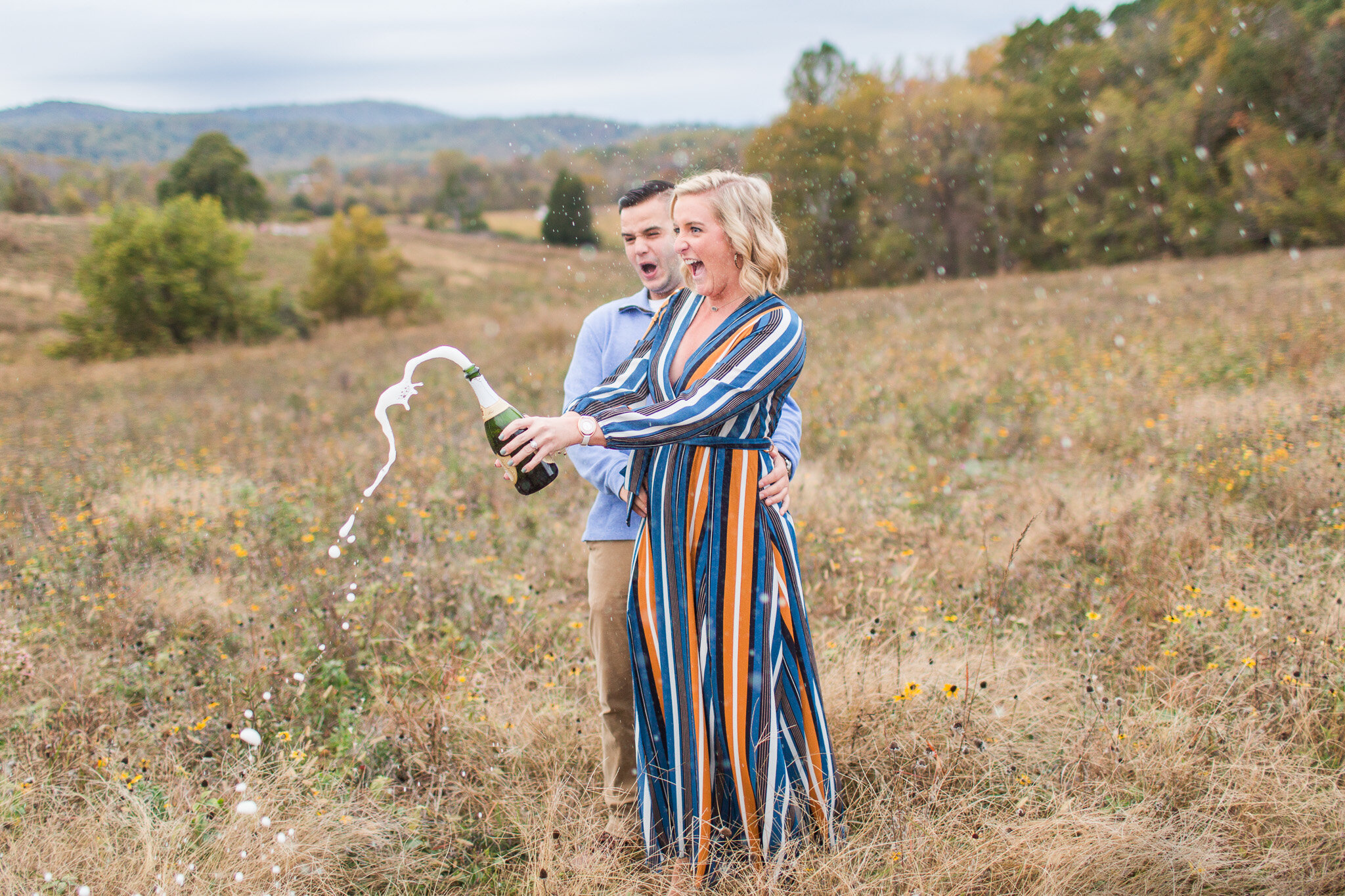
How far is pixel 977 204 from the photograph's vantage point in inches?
1131

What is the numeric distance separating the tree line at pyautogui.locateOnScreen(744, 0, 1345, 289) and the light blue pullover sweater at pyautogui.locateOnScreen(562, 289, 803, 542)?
16.2 metres

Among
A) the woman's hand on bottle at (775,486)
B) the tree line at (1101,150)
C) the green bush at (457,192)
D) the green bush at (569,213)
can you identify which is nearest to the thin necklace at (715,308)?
the woman's hand on bottle at (775,486)

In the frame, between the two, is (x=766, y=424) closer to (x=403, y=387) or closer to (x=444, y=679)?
(x=403, y=387)

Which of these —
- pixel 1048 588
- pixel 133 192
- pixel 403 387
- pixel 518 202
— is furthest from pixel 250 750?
pixel 133 192

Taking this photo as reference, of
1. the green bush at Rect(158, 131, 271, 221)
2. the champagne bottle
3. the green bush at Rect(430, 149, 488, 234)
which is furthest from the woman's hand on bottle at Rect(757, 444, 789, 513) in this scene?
the green bush at Rect(158, 131, 271, 221)

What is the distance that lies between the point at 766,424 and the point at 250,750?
211 centimetres

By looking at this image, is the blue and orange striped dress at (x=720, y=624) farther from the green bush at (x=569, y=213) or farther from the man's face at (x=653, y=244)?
the green bush at (x=569, y=213)

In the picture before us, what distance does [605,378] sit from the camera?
238 cm

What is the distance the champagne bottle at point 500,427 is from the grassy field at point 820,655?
0.75 m

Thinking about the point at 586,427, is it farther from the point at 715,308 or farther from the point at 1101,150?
the point at 1101,150

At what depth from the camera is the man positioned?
228cm

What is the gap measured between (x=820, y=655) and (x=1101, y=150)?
105ft

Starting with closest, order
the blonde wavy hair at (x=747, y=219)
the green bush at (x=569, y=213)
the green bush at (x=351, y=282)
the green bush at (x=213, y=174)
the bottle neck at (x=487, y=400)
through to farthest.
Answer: the bottle neck at (x=487, y=400)
the blonde wavy hair at (x=747, y=219)
the green bush at (x=569, y=213)
the green bush at (x=351, y=282)
the green bush at (x=213, y=174)

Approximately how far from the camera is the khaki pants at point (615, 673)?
7.48ft
